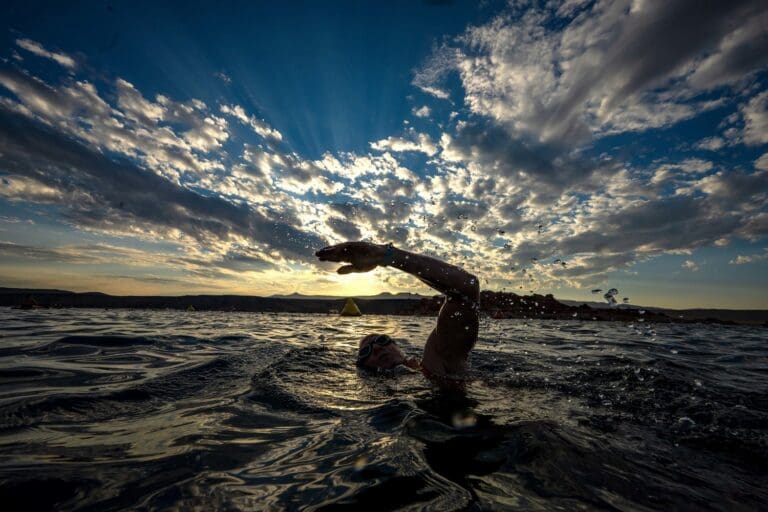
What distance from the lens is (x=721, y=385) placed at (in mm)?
4461

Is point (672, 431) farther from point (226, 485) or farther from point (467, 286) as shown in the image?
point (226, 485)

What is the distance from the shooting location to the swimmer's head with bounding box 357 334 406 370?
5.27 meters

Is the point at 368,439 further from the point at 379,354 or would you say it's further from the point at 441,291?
the point at 379,354

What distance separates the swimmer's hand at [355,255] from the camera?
3092 millimetres

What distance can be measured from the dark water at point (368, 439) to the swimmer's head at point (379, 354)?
→ 1.67ft

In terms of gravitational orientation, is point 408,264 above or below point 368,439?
above

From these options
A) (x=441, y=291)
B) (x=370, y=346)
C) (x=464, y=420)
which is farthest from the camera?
(x=370, y=346)

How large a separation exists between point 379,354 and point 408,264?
247 centimetres

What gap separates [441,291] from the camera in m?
3.68

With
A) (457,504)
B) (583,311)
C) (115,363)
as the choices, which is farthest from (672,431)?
(583,311)

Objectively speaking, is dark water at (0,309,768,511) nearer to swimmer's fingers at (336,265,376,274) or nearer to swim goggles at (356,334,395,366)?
swim goggles at (356,334,395,366)

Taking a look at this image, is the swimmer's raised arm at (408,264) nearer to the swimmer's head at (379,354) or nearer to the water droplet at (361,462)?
the water droplet at (361,462)

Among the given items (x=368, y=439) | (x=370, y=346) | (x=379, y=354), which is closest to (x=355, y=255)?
(x=368, y=439)

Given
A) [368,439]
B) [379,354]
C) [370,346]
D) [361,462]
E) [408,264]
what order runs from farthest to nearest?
[370,346], [379,354], [408,264], [368,439], [361,462]
